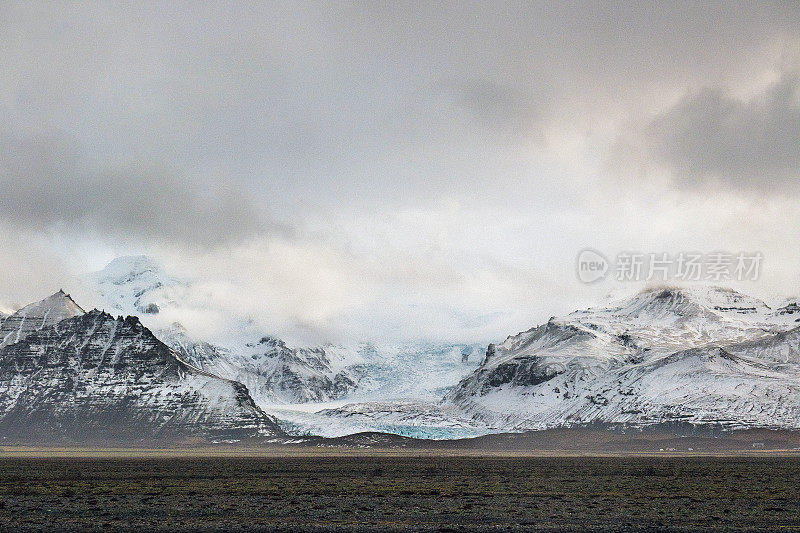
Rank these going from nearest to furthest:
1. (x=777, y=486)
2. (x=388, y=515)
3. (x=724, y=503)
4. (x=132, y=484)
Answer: (x=388, y=515), (x=724, y=503), (x=777, y=486), (x=132, y=484)

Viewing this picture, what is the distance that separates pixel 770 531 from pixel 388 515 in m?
28.9

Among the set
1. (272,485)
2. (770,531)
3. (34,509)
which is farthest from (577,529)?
(272,485)

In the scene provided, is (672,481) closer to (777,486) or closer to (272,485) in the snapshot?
(777,486)

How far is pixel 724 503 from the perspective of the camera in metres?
74.5

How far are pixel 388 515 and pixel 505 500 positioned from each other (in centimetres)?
1721

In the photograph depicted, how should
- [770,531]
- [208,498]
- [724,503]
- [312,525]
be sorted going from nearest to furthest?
[770,531]
[312,525]
[724,503]
[208,498]

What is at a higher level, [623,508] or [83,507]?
[623,508]

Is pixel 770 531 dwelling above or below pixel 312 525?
above

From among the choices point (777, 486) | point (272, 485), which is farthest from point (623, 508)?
point (272, 485)

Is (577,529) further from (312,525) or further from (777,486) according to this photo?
(777,486)

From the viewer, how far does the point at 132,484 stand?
4063 inches

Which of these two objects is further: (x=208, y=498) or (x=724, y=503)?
(x=208, y=498)

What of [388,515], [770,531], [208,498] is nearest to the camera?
[770,531]

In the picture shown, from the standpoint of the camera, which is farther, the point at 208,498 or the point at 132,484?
the point at 132,484
